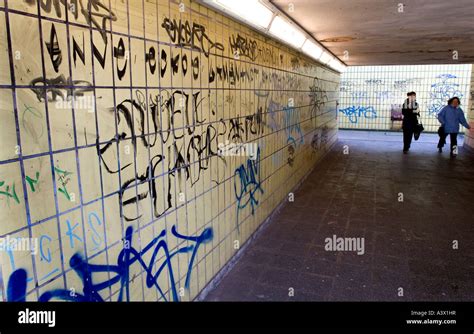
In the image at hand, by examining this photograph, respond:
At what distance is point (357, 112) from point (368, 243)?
13.3 meters

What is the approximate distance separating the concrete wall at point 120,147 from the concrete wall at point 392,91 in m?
13.7

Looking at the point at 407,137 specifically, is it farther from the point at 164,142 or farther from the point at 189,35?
the point at 164,142

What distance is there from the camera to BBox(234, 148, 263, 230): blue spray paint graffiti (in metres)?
4.02

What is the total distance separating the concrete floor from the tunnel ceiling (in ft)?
9.14

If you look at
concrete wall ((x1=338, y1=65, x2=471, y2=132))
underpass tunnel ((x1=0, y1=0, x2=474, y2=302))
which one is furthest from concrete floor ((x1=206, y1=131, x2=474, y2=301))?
concrete wall ((x1=338, y1=65, x2=471, y2=132))

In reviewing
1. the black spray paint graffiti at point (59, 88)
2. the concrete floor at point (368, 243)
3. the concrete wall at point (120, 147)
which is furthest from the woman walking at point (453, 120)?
the black spray paint graffiti at point (59, 88)

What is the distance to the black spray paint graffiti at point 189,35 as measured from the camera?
2.60 metres

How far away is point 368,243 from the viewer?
14.9 feet

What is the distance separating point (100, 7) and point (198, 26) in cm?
113

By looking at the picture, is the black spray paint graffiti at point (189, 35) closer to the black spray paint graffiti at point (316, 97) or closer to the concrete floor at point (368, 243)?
the concrete floor at point (368, 243)

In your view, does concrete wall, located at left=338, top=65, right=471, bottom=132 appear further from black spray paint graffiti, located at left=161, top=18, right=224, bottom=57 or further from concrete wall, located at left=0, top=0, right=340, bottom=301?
black spray paint graffiti, located at left=161, top=18, right=224, bottom=57

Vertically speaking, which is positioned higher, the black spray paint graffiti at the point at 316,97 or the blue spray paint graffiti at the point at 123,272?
the black spray paint graffiti at the point at 316,97
